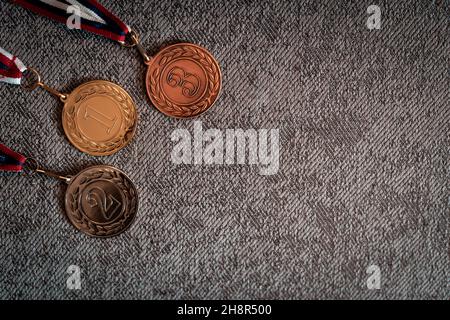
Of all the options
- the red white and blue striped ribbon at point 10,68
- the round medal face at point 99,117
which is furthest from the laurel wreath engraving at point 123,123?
the red white and blue striped ribbon at point 10,68

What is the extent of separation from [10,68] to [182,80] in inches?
12.1

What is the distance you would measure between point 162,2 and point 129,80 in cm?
15

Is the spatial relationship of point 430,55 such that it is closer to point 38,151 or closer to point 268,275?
point 268,275

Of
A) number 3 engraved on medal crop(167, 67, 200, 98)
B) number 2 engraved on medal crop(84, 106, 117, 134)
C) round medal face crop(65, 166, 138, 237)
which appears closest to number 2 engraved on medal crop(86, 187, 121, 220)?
round medal face crop(65, 166, 138, 237)

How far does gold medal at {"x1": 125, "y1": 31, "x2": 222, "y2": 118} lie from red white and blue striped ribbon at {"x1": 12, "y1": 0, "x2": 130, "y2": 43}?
3 centimetres

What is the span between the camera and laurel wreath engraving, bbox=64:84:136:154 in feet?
2.61

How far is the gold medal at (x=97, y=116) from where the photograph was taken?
0.80m

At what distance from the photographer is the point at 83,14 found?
31.1 inches

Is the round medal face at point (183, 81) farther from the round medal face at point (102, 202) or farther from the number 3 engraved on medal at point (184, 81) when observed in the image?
the round medal face at point (102, 202)

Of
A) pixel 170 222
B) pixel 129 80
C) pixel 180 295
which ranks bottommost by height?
pixel 180 295

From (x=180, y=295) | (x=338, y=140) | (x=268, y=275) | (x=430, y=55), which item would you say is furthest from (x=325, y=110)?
(x=180, y=295)

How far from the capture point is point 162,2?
0.80 meters

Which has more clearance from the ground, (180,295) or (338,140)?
(338,140)

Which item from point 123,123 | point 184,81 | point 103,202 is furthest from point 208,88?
point 103,202
